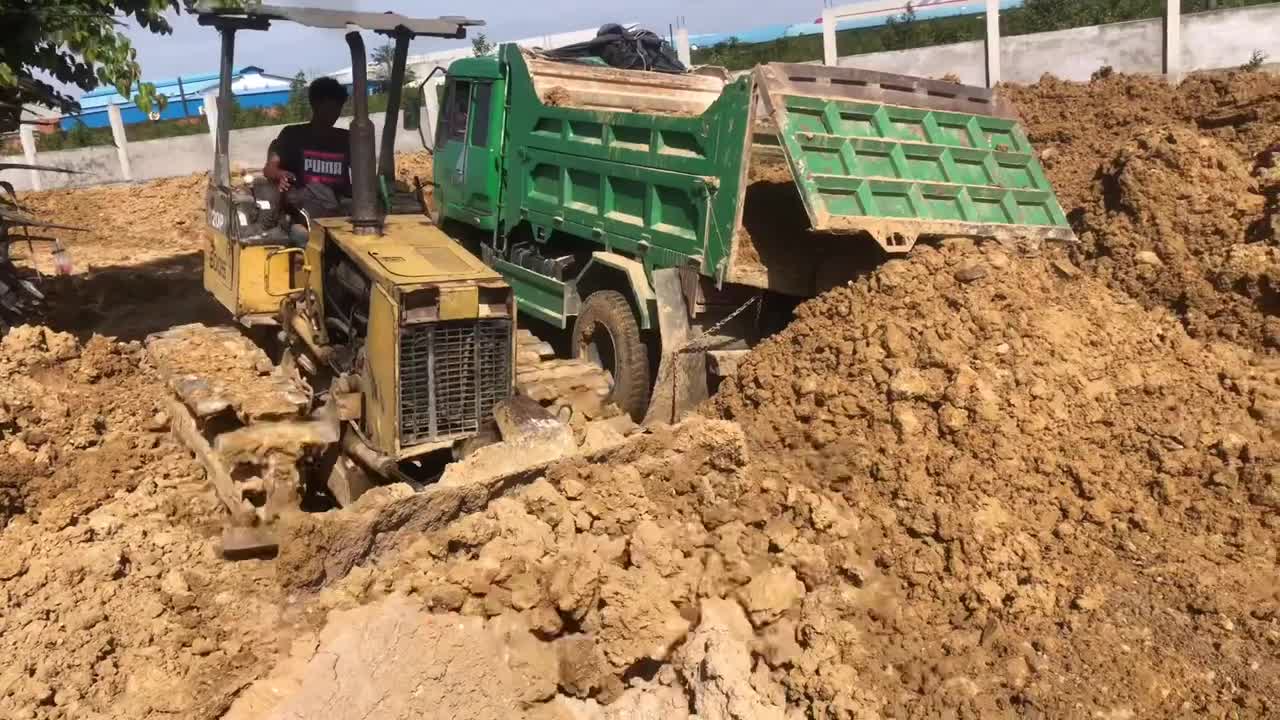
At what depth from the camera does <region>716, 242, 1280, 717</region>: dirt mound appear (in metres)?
3.62

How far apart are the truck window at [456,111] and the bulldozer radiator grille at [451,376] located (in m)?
3.82

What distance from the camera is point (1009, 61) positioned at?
12.7m

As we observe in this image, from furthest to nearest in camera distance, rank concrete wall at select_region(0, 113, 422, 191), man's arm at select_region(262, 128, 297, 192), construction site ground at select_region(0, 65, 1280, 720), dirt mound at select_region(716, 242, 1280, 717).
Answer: concrete wall at select_region(0, 113, 422, 191), man's arm at select_region(262, 128, 297, 192), dirt mound at select_region(716, 242, 1280, 717), construction site ground at select_region(0, 65, 1280, 720)

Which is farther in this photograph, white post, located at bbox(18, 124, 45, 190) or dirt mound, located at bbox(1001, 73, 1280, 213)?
white post, located at bbox(18, 124, 45, 190)

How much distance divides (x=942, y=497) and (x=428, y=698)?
7.76ft

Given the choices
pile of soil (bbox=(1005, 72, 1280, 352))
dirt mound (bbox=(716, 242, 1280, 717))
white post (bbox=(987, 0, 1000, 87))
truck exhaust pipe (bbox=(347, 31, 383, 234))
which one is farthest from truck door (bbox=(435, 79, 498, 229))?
white post (bbox=(987, 0, 1000, 87))

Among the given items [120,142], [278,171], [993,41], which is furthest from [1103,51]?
[120,142]

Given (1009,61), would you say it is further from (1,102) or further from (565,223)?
(1,102)

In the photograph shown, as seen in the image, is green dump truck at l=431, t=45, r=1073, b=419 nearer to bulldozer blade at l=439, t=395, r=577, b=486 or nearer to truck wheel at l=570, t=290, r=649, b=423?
truck wheel at l=570, t=290, r=649, b=423

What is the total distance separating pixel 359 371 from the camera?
471 cm

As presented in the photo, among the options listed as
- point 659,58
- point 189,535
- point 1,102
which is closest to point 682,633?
point 189,535

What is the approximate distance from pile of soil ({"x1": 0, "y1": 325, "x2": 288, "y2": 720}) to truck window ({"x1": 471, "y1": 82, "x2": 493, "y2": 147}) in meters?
3.01

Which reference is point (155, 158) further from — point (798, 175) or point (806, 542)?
point (806, 542)

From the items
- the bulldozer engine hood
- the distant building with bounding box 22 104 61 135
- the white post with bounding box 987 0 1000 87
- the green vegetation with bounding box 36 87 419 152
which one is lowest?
the green vegetation with bounding box 36 87 419 152
